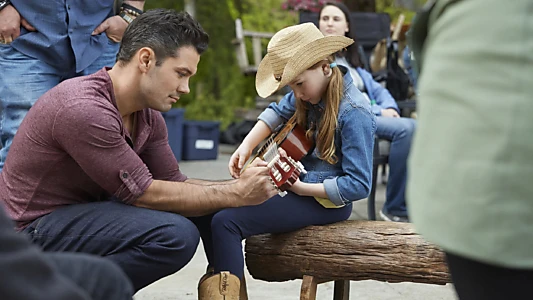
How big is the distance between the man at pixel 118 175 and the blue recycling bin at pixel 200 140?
5380mm

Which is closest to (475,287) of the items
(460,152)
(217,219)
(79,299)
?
(460,152)

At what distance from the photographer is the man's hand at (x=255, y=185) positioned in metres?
2.88

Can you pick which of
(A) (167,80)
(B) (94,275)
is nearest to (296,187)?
(A) (167,80)

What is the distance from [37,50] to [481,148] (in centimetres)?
263

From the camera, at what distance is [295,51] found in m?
3.13

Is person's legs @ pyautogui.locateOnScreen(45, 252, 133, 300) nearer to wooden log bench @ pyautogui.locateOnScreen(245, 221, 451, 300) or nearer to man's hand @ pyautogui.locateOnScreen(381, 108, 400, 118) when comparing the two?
wooden log bench @ pyautogui.locateOnScreen(245, 221, 451, 300)

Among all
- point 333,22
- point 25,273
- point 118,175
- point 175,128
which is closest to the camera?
point 25,273

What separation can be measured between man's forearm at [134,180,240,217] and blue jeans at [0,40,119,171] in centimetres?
95

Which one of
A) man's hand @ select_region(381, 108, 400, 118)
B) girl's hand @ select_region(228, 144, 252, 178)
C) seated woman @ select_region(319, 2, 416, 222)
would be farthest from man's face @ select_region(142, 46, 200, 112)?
man's hand @ select_region(381, 108, 400, 118)

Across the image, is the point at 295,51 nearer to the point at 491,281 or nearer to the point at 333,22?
the point at 491,281

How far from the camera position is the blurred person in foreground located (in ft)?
4.32

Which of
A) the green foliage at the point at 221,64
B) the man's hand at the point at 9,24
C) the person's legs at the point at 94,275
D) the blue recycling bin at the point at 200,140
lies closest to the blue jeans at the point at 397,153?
the man's hand at the point at 9,24

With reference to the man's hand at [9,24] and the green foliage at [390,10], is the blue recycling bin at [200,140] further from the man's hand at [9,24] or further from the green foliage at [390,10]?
the man's hand at [9,24]

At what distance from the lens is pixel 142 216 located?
2.82 metres
